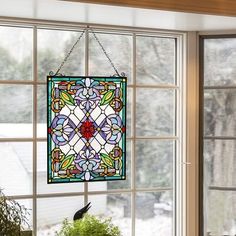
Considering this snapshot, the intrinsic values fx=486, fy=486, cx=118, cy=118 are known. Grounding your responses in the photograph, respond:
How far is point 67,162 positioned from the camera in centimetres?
233

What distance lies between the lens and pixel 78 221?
2193 millimetres

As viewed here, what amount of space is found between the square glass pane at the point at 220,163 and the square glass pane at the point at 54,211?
673 millimetres

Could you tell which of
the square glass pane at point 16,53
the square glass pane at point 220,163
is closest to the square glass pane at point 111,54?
the square glass pane at point 16,53

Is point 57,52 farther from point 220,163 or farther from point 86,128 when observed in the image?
point 220,163

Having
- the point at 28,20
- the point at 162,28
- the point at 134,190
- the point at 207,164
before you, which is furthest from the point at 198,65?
the point at 28,20

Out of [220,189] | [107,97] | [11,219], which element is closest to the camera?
[11,219]

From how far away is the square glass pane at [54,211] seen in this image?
7.61 feet

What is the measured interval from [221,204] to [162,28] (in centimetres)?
95

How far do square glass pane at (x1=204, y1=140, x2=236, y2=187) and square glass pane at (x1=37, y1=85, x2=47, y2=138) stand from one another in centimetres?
83

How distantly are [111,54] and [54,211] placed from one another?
824 millimetres

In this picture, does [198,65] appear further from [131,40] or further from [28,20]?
[28,20]

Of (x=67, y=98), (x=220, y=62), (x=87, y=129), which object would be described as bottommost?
(x=87, y=129)

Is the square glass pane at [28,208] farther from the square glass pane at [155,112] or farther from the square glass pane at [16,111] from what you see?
the square glass pane at [155,112]

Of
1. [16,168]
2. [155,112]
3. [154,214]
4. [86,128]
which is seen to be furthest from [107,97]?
[154,214]
